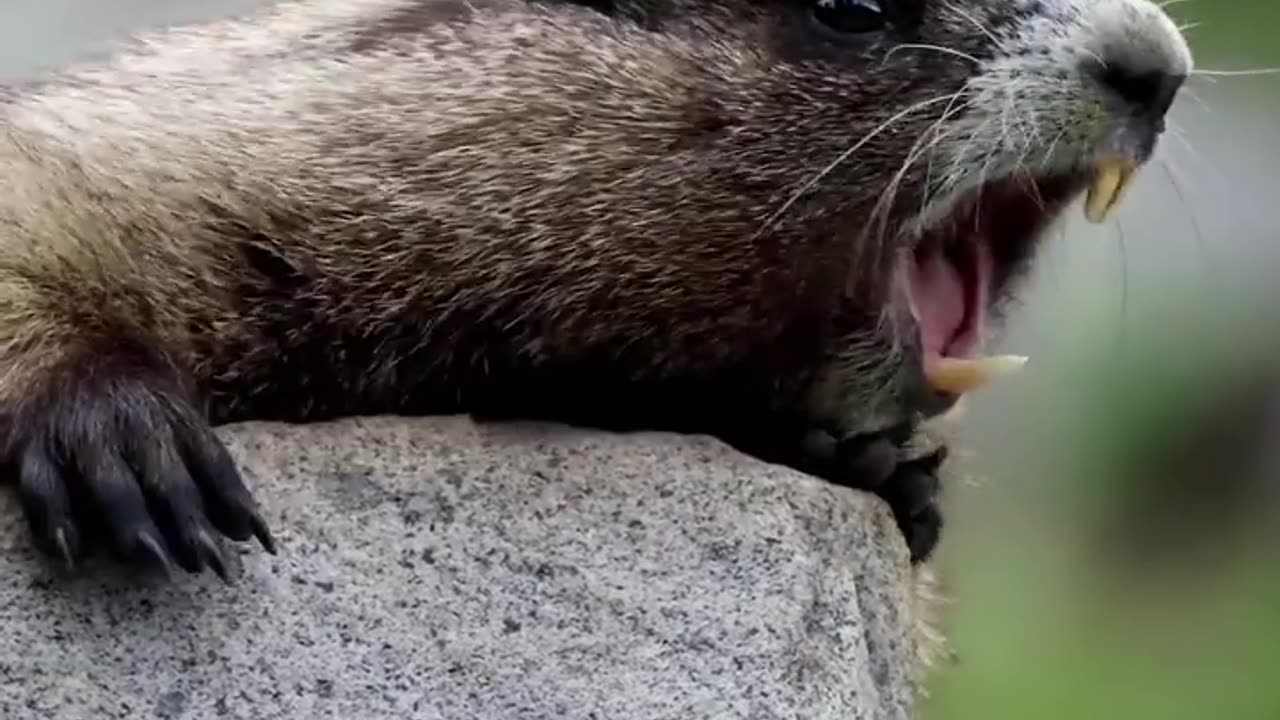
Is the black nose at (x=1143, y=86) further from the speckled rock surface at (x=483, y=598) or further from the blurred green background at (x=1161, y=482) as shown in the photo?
the blurred green background at (x=1161, y=482)

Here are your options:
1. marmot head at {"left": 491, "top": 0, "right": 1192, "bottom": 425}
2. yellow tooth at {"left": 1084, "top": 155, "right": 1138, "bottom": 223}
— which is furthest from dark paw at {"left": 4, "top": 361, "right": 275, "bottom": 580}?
yellow tooth at {"left": 1084, "top": 155, "right": 1138, "bottom": 223}

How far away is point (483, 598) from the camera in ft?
5.47

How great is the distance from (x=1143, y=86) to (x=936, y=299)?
0.25m

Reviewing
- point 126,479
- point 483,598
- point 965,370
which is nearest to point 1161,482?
point 965,370

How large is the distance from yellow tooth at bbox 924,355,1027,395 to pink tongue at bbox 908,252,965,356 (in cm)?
2

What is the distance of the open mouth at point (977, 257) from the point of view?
187cm

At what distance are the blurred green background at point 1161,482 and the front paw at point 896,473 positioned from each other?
267 cm

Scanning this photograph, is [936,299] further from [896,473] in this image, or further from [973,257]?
[896,473]

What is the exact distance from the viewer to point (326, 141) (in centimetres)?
194

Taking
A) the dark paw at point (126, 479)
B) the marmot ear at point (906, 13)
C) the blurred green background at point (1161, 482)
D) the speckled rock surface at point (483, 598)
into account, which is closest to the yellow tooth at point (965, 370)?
the speckled rock surface at point (483, 598)

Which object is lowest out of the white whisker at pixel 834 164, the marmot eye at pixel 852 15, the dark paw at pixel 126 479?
the dark paw at pixel 126 479

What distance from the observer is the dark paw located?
160 centimetres

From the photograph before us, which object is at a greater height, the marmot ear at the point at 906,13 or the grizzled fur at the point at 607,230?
the marmot ear at the point at 906,13

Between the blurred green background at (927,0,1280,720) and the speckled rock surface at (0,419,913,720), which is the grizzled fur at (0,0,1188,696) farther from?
the blurred green background at (927,0,1280,720)
